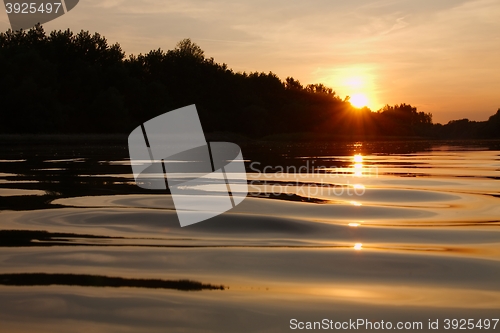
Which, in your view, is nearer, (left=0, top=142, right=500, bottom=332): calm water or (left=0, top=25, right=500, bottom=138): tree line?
(left=0, top=142, right=500, bottom=332): calm water

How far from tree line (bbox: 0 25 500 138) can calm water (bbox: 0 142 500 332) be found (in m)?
49.3

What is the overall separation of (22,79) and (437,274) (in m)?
56.3

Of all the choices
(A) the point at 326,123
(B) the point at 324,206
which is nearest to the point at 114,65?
(A) the point at 326,123

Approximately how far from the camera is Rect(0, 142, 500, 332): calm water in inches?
102

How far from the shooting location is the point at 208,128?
70.4 metres

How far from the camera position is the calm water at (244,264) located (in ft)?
8.47

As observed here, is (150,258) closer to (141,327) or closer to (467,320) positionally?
(141,327)

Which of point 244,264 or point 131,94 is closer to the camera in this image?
point 244,264

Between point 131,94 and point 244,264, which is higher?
point 131,94

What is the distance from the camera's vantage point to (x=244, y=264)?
3533 mm

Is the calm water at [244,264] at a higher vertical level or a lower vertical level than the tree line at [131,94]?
lower

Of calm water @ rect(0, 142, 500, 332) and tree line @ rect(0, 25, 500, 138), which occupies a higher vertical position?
tree line @ rect(0, 25, 500, 138)

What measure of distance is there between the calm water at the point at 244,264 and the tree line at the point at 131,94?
1940 inches

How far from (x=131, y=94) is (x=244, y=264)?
6344cm
